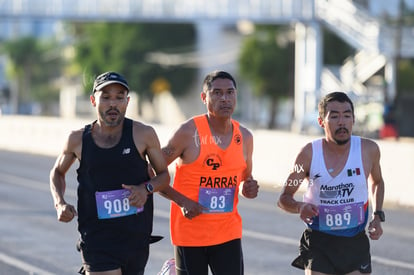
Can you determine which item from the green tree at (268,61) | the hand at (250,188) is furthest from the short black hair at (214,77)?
the green tree at (268,61)

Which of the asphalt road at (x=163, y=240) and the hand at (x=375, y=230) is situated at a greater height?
the hand at (x=375, y=230)

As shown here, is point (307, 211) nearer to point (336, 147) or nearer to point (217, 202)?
point (336, 147)

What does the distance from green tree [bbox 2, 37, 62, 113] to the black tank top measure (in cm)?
9468

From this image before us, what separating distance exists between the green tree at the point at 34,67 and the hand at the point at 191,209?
94411 millimetres

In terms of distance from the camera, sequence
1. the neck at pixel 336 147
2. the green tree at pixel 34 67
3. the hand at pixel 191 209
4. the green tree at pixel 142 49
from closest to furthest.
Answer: the neck at pixel 336 147
the hand at pixel 191 209
the green tree at pixel 142 49
the green tree at pixel 34 67

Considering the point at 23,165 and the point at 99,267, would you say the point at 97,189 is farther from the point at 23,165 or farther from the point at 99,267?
the point at 23,165

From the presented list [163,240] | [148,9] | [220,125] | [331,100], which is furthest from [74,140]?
[148,9]

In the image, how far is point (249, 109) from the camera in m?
74.9

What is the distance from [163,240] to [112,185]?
6.71 meters

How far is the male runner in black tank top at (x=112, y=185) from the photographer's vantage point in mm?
6055

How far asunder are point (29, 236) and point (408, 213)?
21.0ft

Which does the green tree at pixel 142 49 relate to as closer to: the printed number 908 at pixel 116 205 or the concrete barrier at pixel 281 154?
the concrete barrier at pixel 281 154

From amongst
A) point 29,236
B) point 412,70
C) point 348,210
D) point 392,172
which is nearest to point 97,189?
point 348,210

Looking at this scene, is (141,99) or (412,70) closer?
(412,70)
